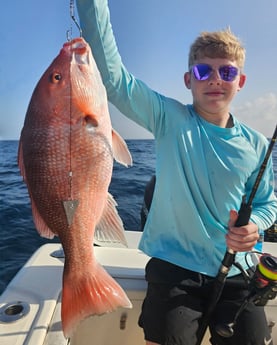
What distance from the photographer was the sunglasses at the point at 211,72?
7.02 feet

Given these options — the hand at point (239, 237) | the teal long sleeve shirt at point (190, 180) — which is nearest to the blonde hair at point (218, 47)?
the teal long sleeve shirt at point (190, 180)

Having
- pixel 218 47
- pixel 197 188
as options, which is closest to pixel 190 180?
pixel 197 188

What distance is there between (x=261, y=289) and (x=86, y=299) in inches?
41.4

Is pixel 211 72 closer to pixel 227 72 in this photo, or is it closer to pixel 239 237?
pixel 227 72

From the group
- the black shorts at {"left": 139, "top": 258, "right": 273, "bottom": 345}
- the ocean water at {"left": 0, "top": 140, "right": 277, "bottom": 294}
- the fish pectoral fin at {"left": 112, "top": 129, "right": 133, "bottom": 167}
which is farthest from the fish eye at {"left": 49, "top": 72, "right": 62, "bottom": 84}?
the ocean water at {"left": 0, "top": 140, "right": 277, "bottom": 294}

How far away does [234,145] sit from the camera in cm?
223

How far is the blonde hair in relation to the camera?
86.0 inches

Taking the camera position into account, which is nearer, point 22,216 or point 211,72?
point 211,72

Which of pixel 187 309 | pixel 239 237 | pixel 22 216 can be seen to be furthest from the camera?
pixel 22 216

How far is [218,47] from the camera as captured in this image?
2.19m

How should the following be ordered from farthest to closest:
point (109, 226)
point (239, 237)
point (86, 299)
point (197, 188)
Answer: point (197, 188) → point (239, 237) → point (109, 226) → point (86, 299)

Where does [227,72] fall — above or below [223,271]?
above

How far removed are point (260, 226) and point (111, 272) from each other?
3.62 feet

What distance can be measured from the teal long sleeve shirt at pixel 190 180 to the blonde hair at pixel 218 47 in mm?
393
